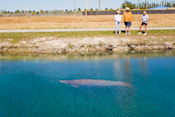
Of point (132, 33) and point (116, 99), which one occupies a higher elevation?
point (132, 33)

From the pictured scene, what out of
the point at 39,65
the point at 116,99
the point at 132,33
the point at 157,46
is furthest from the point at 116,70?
the point at 132,33

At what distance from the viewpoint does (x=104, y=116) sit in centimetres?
611

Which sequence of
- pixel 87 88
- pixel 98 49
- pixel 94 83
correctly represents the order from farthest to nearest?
1. pixel 98 49
2. pixel 94 83
3. pixel 87 88

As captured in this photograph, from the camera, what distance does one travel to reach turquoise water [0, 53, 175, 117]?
21.5 feet

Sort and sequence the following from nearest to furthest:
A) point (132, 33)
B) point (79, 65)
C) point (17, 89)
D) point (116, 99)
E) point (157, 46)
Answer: point (116, 99) → point (17, 89) → point (79, 65) → point (157, 46) → point (132, 33)

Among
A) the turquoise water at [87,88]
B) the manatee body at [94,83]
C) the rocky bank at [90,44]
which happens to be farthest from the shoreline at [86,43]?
the manatee body at [94,83]

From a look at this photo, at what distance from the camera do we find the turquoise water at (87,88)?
654cm

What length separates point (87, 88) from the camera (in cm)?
800

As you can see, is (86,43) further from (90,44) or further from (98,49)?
(98,49)

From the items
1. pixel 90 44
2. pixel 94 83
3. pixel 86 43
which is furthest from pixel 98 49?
pixel 94 83

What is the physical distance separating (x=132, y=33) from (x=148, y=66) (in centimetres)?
709

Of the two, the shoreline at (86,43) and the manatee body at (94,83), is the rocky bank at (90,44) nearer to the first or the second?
the shoreline at (86,43)

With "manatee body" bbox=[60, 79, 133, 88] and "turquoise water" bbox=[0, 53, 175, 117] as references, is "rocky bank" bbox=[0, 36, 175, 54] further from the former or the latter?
"manatee body" bbox=[60, 79, 133, 88]

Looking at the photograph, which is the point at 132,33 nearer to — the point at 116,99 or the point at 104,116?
the point at 116,99
